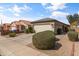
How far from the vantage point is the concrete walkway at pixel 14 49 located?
298 cm

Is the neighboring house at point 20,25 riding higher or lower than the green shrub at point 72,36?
higher

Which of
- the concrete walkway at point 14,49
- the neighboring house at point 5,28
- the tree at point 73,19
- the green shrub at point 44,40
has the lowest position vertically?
the concrete walkway at point 14,49

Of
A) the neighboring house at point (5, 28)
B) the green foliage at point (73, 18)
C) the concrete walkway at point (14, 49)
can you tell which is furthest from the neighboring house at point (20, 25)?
the green foliage at point (73, 18)

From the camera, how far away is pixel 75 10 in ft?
9.70

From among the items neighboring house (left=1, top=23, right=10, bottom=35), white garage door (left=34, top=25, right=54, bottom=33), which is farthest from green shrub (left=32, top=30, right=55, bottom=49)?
neighboring house (left=1, top=23, right=10, bottom=35)

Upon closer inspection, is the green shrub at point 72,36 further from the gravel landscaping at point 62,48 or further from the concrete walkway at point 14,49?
the concrete walkway at point 14,49

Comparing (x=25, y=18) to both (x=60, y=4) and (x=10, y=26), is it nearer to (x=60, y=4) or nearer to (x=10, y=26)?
(x=10, y=26)

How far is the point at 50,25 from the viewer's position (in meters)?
2.98

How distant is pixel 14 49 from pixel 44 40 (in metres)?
0.56

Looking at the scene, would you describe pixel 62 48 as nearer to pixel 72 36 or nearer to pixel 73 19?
pixel 72 36

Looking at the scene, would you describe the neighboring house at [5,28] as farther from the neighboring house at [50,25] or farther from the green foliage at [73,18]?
the green foliage at [73,18]

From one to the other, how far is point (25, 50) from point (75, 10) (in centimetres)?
112

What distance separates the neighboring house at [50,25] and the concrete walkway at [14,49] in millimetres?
374

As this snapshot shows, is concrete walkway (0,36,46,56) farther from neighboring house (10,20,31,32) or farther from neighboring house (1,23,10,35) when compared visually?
neighboring house (10,20,31,32)
